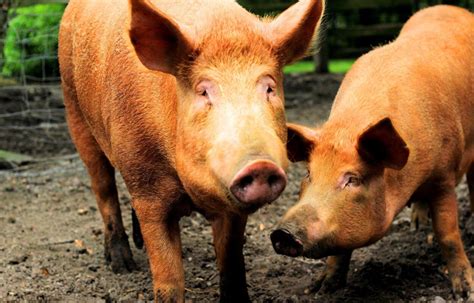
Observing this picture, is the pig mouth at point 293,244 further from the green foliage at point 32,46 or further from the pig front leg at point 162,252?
the green foliage at point 32,46

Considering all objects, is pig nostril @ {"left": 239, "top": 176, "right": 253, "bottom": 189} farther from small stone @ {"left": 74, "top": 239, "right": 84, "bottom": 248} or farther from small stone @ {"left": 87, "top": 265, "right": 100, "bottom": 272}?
small stone @ {"left": 74, "top": 239, "right": 84, "bottom": 248}

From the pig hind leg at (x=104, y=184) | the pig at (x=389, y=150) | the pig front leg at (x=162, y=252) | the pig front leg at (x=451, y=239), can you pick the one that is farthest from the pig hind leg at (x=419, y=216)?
the pig front leg at (x=162, y=252)

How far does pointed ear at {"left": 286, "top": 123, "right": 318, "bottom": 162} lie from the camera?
16.2ft

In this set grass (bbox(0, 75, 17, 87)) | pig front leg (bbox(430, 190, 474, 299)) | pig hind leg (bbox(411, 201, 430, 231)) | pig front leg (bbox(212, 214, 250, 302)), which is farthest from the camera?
grass (bbox(0, 75, 17, 87))

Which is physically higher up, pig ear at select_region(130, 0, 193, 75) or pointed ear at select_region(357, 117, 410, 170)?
pig ear at select_region(130, 0, 193, 75)

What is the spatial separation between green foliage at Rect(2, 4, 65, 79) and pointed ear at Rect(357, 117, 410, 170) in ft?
18.0

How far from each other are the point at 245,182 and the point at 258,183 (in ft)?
0.18

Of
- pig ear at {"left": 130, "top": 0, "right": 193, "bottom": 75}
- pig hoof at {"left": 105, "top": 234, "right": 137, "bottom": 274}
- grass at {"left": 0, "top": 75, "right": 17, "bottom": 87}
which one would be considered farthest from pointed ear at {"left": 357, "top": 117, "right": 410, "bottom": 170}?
grass at {"left": 0, "top": 75, "right": 17, "bottom": 87}

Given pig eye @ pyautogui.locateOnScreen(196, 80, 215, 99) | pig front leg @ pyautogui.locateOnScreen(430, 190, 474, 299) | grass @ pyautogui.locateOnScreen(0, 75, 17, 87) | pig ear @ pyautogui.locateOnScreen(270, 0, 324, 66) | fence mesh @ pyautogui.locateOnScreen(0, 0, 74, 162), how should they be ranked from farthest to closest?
fence mesh @ pyautogui.locateOnScreen(0, 0, 74, 162), grass @ pyautogui.locateOnScreen(0, 75, 17, 87), pig front leg @ pyautogui.locateOnScreen(430, 190, 474, 299), pig ear @ pyautogui.locateOnScreen(270, 0, 324, 66), pig eye @ pyautogui.locateOnScreen(196, 80, 215, 99)

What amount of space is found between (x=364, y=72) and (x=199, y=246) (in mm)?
1777

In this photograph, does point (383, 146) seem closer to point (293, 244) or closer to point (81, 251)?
point (293, 244)

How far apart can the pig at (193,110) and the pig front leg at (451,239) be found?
131cm

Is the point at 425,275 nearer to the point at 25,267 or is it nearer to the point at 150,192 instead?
the point at 150,192

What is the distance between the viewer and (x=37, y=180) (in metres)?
8.49
